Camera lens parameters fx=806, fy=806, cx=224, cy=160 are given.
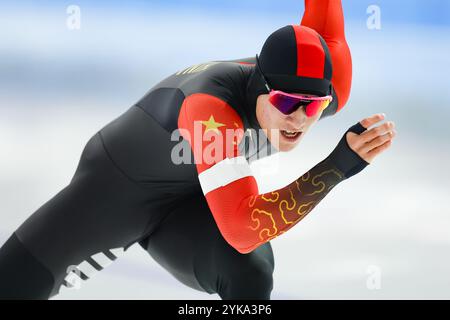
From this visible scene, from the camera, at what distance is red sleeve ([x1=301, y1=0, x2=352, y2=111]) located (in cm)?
316

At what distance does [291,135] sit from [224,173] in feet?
1.25

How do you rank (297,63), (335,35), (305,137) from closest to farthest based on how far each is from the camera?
(297,63)
(335,35)
(305,137)

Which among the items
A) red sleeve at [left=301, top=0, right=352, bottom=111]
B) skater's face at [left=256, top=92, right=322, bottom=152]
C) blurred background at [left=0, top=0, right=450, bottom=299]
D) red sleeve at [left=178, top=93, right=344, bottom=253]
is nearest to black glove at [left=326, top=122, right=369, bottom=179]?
red sleeve at [left=178, top=93, right=344, bottom=253]

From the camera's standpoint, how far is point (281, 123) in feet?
8.89

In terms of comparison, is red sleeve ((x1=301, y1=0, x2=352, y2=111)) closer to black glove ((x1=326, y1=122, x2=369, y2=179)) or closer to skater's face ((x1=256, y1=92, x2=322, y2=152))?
skater's face ((x1=256, y1=92, x2=322, y2=152))

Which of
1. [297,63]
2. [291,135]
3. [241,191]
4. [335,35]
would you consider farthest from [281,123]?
[335,35]

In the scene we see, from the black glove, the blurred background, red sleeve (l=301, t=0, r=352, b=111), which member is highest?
red sleeve (l=301, t=0, r=352, b=111)

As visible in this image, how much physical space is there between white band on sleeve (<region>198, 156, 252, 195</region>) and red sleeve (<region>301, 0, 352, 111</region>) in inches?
30.6

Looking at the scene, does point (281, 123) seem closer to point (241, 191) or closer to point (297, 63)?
point (297, 63)

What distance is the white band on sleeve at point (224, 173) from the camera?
251 centimetres

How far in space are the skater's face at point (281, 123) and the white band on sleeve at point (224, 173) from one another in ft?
0.80

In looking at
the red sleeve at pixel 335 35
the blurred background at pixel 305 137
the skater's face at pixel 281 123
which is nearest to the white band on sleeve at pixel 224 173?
the skater's face at pixel 281 123

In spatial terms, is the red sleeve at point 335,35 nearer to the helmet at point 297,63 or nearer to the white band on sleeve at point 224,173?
the helmet at point 297,63

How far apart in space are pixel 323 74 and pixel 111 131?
87 cm
